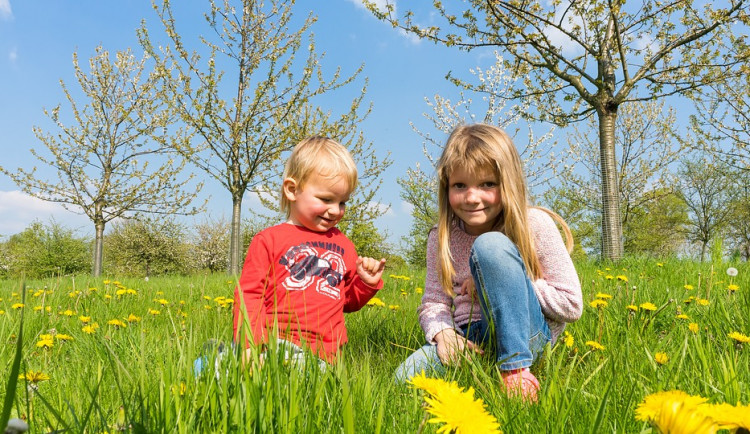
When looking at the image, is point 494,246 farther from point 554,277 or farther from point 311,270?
point 311,270

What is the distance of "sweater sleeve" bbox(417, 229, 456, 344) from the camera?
7.10ft

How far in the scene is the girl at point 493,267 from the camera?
1897 mm

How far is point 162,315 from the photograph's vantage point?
3.25m

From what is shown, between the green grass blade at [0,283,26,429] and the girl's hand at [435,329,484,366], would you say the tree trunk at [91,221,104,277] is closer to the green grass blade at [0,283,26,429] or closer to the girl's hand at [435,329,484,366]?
the girl's hand at [435,329,484,366]

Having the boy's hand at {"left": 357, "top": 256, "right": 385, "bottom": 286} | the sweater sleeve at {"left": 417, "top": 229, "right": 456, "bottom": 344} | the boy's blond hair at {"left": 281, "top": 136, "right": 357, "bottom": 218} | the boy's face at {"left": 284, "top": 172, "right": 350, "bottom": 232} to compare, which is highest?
the boy's blond hair at {"left": 281, "top": 136, "right": 357, "bottom": 218}

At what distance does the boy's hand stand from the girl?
0.92 ft

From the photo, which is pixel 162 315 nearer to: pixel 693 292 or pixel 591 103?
pixel 693 292

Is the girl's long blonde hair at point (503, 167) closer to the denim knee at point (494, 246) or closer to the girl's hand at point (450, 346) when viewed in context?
the denim knee at point (494, 246)

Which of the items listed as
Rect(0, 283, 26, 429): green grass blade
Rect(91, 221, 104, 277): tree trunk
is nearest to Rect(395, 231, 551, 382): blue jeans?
Rect(0, 283, 26, 429): green grass blade

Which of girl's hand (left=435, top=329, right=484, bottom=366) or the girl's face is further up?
the girl's face

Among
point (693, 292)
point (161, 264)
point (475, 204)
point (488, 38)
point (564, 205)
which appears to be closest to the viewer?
point (475, 204)

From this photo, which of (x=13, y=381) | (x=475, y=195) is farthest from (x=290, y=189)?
(x=13, y=381)

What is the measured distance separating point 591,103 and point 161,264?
23.6m

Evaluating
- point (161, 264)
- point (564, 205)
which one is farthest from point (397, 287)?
point (161, 264)
